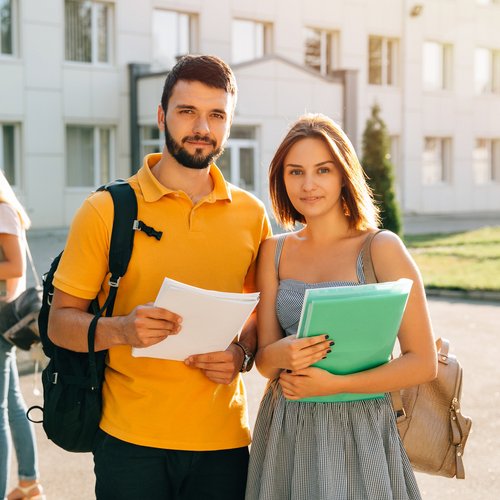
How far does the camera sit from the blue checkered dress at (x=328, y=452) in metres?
2.46

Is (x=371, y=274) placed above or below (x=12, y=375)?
above

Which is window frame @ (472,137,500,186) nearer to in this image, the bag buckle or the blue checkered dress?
the blue checkered dress

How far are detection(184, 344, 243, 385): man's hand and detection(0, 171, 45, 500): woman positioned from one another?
170 cm

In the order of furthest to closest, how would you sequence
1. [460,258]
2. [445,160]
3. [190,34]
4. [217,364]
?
[445,160], [190,34], [460,258], [217,364]

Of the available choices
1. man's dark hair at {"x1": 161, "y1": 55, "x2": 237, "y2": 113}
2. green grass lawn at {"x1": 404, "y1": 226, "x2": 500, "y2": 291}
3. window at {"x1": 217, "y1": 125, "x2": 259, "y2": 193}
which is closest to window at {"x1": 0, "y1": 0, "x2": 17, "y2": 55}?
window at {"x1": 217, "y1": 125, "x2": 259, "y2": 193}

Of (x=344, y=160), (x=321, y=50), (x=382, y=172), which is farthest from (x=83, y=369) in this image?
(x=321, y=50)

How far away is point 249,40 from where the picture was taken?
26.6 m

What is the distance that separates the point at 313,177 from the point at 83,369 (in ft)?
3.11

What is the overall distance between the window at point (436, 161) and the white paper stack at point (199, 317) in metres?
29.8

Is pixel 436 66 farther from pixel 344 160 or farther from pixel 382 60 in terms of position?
pixel 344 160

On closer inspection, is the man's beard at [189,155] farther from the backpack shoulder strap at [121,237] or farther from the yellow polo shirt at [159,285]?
the backpack shoulder strap at [121,237]

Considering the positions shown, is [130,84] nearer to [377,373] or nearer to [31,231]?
[31,231]

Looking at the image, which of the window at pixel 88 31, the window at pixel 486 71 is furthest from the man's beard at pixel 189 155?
the window at pixel 486 71

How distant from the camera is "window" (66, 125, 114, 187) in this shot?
23.6 m
